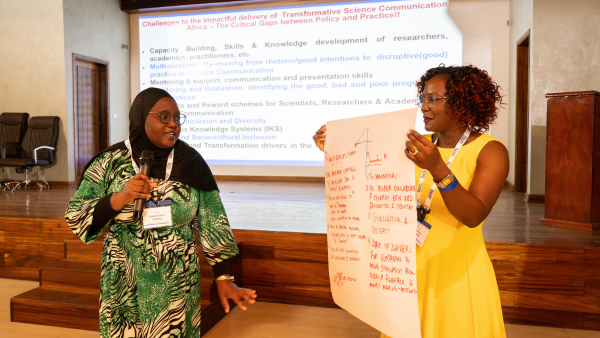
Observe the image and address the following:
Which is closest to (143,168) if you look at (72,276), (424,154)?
(424,154)

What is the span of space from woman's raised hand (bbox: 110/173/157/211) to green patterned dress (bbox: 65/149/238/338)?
8cm

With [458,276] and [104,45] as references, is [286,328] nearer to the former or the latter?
[458,276]

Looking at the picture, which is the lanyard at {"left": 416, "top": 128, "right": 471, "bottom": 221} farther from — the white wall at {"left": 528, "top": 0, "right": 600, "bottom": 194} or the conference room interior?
the white wall at {"left": 528, "top": 0, "right": 600, "bottom": 194}

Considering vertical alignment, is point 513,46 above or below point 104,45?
below

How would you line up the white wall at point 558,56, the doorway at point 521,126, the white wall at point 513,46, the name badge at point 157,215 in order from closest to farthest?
the name badge at point 157,215, the white wall at point 558,56, the white wall at point 513,46, the doorway at point 521,126

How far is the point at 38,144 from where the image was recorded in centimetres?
664

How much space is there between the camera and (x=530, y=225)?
11.5 feet

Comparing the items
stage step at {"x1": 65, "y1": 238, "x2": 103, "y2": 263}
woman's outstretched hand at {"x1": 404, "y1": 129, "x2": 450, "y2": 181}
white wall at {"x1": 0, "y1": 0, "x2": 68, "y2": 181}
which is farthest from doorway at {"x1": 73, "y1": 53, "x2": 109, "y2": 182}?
woman's outstretched hand at {"x1": 404, "y1": 129, "x2": 450, "y2": 181}

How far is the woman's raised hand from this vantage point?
1.27 meters

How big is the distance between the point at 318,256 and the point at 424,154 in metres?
2.06

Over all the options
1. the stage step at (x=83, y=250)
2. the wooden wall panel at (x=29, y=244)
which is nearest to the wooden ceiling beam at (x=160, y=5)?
the wooden wall panel at (x=29, y=244)

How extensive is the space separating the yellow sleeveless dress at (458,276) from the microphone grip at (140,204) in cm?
85

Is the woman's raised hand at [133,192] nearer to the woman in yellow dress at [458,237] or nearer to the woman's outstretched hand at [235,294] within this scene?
the woman's outstretched hand at [235,294]

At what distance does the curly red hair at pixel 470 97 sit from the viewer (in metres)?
1.27
